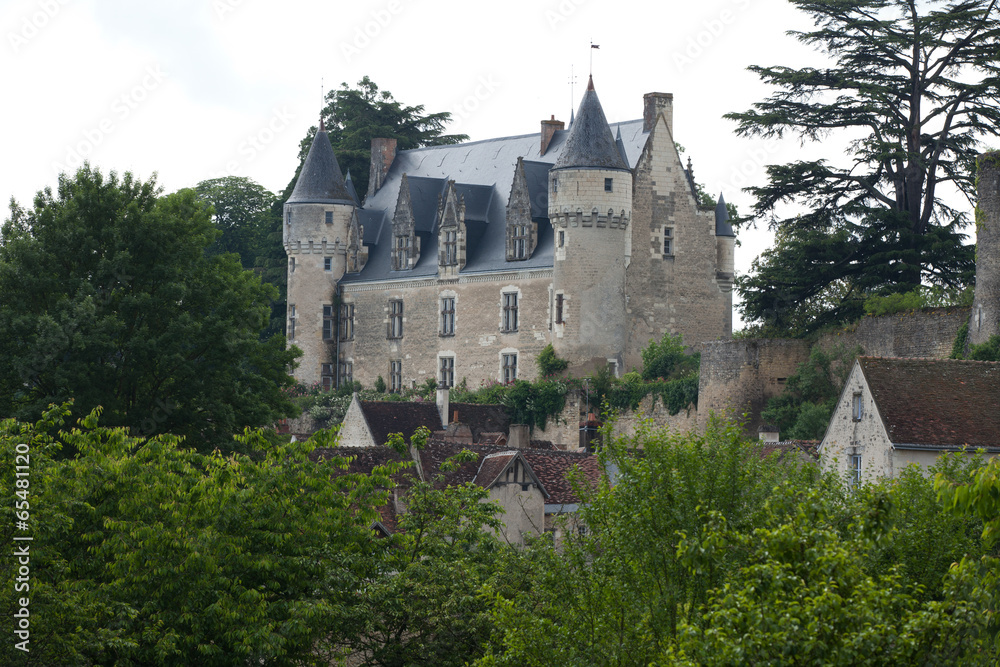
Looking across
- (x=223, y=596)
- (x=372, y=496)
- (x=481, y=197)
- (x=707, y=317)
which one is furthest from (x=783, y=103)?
(x=223, y=596)

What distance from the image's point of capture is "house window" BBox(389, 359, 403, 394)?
61.7m

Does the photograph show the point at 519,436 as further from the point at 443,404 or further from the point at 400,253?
the point at 400,253

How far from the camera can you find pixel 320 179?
6425 centimetres

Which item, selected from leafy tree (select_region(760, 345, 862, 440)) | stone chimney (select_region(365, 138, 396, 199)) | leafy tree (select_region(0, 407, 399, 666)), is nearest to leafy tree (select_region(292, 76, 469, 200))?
stone chimney (select_region(365, 138, 396, 199))

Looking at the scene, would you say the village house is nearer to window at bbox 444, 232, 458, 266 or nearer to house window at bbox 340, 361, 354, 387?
window at bbox 444, 232, 458, 266

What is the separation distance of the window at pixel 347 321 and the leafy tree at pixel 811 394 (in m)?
21.7

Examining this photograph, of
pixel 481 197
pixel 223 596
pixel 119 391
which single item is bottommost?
pixel 223 596

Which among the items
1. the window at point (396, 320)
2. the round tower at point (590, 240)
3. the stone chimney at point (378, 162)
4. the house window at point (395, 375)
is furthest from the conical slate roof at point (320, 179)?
the round tower at point (590, 240)

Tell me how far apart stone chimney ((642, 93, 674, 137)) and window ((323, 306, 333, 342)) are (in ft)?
46.8

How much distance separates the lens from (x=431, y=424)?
49.0 meters

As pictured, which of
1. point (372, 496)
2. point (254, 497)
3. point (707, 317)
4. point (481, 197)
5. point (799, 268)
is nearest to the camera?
point (254, 497)

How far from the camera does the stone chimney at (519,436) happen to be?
4922cm

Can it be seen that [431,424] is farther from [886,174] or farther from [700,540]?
[700,540]

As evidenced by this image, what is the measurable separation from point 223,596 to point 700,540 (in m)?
6.91
